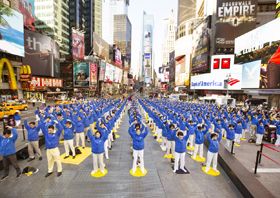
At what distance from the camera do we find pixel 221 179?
6.79m

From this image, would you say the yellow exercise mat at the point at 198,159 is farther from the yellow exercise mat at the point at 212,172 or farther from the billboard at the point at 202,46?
the billboard at the point at 202,46

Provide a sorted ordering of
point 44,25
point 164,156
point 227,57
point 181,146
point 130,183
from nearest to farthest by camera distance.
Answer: point 130,183
point 181,146
point 164,156
point 227,57
point 44,25

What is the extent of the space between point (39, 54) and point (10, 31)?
19.1 meters

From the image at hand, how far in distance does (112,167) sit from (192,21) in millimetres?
87686

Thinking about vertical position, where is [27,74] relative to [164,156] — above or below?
above

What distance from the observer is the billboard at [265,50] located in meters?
23.1

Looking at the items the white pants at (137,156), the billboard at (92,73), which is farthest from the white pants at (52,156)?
the billboard at (92,73)

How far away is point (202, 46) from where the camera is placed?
51.7 metres

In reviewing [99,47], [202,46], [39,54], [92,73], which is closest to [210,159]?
[202,46]

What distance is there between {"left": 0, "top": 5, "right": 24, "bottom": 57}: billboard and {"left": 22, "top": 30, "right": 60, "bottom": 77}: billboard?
45.6 ft

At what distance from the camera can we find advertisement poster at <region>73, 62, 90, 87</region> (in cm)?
5919

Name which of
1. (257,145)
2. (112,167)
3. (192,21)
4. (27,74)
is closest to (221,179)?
(112,167)

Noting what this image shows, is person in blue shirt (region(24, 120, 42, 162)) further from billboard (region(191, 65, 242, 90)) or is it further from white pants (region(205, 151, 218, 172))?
billboard (region(191, 65, 242, 90))

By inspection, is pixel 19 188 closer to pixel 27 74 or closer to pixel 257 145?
pixel 257 145
